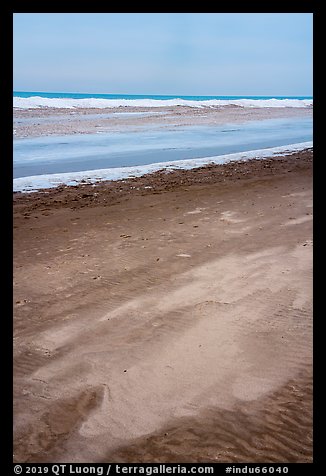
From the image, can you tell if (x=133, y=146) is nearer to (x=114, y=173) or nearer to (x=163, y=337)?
(x=114, y=173)

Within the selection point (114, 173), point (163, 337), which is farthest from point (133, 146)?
point (163, 337)

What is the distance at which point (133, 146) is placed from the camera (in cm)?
1850

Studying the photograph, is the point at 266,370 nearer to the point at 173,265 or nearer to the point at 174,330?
the point at 174,330

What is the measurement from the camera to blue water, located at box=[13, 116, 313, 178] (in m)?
14.3

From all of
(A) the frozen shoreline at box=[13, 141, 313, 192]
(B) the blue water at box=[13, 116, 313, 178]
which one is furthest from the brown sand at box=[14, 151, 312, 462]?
(B) the blue water at box=[13, 116, 313, 178]

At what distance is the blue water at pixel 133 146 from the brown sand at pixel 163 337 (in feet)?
20.3

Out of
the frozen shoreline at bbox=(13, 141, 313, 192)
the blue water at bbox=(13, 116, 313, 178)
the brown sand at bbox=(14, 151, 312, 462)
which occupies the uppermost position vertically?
the blue water at bbox=(13, 116, 313, 178)

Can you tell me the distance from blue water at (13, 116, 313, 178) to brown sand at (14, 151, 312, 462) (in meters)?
6.18

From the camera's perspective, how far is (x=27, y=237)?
24.5 feet

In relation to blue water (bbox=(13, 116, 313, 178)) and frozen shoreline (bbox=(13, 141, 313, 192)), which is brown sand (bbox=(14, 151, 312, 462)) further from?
blue water (bbox=(13, 116, 313, 178))

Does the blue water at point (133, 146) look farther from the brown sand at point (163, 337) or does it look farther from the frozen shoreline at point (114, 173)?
the brown sand at point (163, 337)

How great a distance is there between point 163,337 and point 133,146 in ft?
49.6

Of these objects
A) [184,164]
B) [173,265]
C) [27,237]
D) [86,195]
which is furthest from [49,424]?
[184,164]
